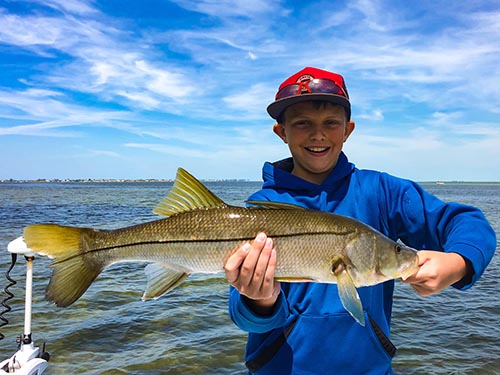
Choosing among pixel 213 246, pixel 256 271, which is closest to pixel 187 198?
pixel 213 246

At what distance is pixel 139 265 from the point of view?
44.8ft

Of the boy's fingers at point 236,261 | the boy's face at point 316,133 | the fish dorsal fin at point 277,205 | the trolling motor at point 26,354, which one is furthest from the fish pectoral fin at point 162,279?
the boy's face at point 316,133

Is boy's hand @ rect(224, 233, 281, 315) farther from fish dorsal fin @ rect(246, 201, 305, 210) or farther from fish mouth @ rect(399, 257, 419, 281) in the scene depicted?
fish mouth @ rect(399, 257, 419, 281)

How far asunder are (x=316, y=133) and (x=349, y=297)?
4.29ft

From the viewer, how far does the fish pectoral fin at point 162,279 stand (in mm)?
2704

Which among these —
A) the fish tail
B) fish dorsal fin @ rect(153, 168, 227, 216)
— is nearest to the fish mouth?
fish dorsal fin @ rect(153, 168, 227, 216)

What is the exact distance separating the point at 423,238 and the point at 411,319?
668 cm

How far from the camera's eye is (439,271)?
2.27m

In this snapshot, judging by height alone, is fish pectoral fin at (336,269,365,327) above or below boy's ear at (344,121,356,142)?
below

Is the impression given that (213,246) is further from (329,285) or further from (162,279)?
(329,285)

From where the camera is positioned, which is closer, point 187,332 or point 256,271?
point 256,271

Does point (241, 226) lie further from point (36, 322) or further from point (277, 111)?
point (36, 322)

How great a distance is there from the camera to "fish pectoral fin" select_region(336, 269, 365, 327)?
2.43 metres

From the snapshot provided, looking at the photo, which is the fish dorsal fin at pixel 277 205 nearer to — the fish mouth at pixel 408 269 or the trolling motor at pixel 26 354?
the fish mouth at pixel 408 269
